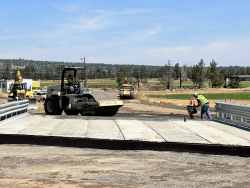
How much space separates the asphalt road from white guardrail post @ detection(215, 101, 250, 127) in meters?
4.63

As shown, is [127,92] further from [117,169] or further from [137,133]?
[117,169]

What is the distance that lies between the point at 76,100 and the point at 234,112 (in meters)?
8.14

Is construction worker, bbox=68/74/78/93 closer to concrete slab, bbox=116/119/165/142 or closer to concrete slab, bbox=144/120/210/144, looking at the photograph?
concrete slab, bbox=116/119/165/142

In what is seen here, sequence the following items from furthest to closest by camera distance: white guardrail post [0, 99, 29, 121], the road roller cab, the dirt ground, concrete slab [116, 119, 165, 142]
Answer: the road roller cab, white guardrail post [0, 99, 29, 121], concrete slab [116, 119, 165, 142], the dirt ground

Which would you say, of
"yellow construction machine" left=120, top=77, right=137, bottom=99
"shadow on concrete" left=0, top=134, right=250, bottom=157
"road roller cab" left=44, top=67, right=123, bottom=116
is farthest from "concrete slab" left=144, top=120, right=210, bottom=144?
"yellow construction machine" left=120, top=77, right=137, bottom=99

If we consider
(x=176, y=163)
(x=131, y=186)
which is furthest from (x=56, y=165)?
(x=176, y=163)

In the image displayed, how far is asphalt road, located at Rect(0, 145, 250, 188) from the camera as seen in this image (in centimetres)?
596

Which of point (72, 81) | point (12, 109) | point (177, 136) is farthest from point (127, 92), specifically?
point (177, 136)

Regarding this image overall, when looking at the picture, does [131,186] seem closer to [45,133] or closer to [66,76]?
[45,133]

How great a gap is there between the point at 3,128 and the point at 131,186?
7120 millimetres

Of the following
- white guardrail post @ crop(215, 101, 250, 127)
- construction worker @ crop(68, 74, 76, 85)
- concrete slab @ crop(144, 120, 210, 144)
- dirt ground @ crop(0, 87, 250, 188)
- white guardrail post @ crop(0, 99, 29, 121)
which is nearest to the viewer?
dirt ground @ crop(0, 87, 250, 188)

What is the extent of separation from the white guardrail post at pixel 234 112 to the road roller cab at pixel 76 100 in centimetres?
514

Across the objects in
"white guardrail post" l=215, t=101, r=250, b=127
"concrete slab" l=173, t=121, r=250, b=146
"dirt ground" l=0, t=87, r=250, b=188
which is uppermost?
"white guardrail post" l=215, t=101, r=250, b=127

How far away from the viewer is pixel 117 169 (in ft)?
22.7
